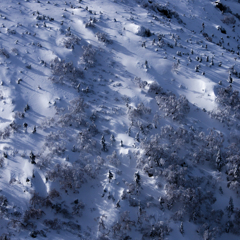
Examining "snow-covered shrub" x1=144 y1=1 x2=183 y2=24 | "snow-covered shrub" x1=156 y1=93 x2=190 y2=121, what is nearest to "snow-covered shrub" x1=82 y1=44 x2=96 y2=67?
"snow-covered shrub" x1=156 y1=93 x2=190 y2=121

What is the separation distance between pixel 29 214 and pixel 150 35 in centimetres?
2346

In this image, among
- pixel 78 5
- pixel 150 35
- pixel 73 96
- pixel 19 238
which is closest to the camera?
pixel 19 238

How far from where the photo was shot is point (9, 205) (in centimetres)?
1260

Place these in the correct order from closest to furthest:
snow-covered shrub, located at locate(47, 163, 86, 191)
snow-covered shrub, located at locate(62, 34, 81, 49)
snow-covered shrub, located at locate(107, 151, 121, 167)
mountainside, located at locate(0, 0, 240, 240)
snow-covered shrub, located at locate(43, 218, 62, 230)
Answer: snow-covered shrub, located at locate(43, 218, 62, 230), mountainside, located at locate(0, 0, 240, 240), snow-covered shrub, located at locate(47, 163, 86, 191), snow-covered shrub, located at locate(107, 151, 121, 167), snow-covered shrub, located at locate(62, 34, 81, 49)

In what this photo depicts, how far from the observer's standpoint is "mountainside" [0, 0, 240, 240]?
12.8 metres

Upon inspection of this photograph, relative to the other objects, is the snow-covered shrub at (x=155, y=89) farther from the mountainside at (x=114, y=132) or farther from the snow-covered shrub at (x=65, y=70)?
the snow-covered shrub at (x=65, y=70)

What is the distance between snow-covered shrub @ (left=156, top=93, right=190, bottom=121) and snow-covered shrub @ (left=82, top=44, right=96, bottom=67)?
7.95 m

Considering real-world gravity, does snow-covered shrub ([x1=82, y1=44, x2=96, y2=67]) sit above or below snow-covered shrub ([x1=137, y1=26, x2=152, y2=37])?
below

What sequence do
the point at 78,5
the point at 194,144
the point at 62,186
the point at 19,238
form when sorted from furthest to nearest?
the point at 78,5, the point at 194,144, the point at 62,186, the point at 19,238

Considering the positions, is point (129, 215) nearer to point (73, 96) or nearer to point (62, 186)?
point (62, 186)

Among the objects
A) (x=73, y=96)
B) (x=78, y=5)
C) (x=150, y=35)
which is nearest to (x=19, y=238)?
(x=73, y=96)

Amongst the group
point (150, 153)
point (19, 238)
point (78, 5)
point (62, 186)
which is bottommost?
point (19, 238)

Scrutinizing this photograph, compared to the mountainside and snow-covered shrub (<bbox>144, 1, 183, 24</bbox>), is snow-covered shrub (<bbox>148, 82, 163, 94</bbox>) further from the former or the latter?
snow-covered shrub (<bbox>144, 1, 183, 24</bbox>)

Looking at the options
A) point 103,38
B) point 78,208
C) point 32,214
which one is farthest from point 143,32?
point 32,214
